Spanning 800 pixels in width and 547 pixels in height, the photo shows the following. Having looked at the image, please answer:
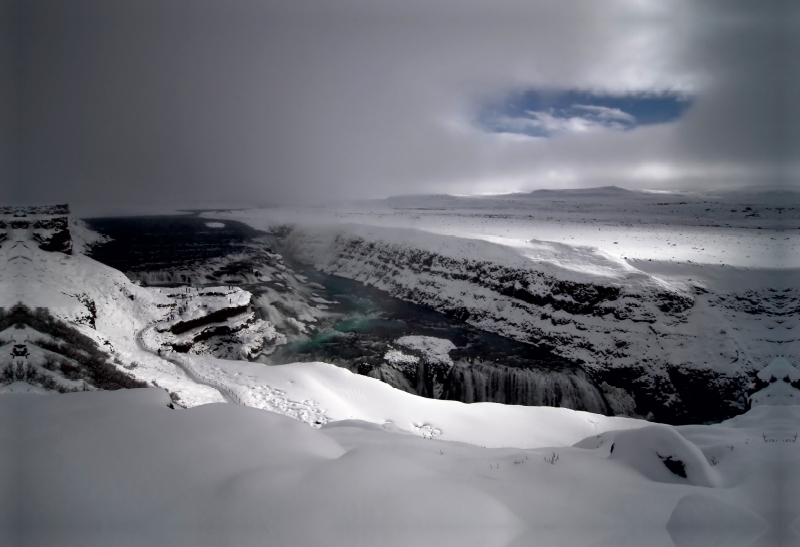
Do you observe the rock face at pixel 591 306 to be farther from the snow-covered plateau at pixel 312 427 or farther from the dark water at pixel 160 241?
the dark water at pixel 160 241

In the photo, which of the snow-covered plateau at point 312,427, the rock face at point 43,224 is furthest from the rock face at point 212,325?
the rock face at point 43,224

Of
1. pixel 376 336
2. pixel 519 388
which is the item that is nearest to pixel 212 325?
pixel 376 336

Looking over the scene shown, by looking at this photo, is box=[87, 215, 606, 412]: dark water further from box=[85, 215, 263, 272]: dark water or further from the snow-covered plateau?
the snow-covered plateau

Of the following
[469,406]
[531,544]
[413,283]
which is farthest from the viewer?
[413,283]

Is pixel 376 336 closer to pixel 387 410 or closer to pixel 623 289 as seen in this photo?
pixel 387 410

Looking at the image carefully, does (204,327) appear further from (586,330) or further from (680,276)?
(680,276)

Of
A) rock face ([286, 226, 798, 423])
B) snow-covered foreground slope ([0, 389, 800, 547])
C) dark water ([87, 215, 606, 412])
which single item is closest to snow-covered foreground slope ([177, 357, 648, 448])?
dark water ([87, 215, 606, 412])

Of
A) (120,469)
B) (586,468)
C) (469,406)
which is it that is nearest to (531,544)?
(586,468)
